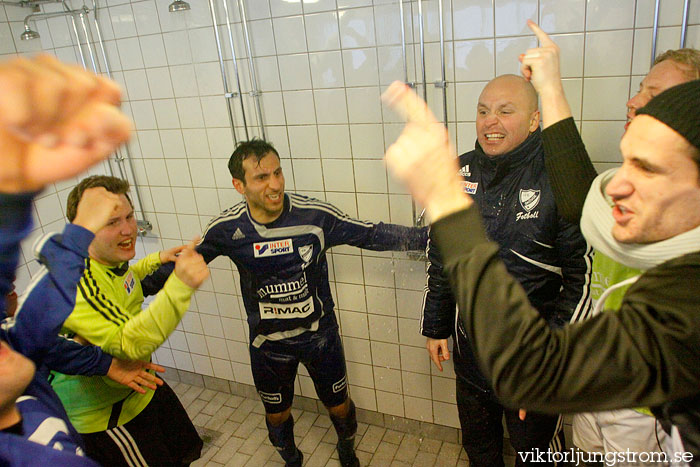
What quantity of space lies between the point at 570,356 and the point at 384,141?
5.24 ft

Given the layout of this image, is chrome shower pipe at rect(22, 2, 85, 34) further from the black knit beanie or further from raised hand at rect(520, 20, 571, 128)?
the black knit beanie

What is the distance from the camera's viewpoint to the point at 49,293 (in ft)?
3.94

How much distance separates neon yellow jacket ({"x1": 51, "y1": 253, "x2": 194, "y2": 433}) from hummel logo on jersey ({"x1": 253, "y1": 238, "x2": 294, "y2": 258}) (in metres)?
0.52

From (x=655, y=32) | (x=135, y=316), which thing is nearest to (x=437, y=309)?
(x=135, y=316)

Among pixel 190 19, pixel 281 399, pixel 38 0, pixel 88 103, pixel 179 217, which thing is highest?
pixel 38 0

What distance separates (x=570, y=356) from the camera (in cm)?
75

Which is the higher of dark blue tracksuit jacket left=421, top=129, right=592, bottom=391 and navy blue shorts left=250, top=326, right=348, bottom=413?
dark blue tracksuit jacket left=421, top=129, right=592, bottom=391

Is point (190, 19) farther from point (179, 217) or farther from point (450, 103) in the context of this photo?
point (450, 103)

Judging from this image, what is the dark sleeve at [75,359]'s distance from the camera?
148 centimetres

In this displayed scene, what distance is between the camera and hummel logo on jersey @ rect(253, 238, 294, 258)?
82.0 inches

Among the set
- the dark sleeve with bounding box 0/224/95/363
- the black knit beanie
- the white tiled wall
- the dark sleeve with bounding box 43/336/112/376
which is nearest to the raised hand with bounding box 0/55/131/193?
the dark sleeve with bounding box 0/224/95/363

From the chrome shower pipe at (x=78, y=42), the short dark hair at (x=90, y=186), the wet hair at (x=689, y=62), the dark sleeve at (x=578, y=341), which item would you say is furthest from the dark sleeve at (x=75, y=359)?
the wet hair at (x=689, y=62)

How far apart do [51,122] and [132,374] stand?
1.41 metres

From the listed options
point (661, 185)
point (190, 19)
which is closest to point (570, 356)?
point (661, 185)
